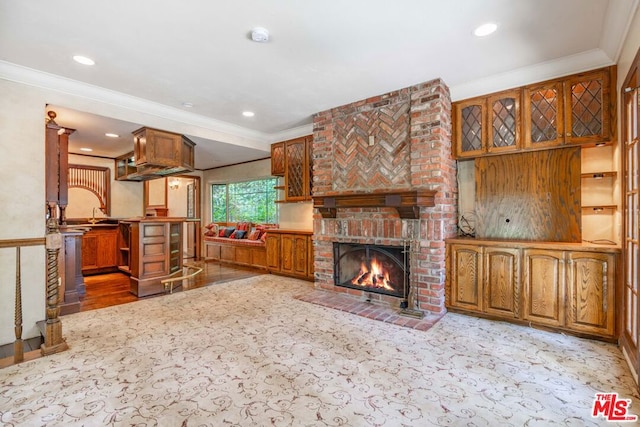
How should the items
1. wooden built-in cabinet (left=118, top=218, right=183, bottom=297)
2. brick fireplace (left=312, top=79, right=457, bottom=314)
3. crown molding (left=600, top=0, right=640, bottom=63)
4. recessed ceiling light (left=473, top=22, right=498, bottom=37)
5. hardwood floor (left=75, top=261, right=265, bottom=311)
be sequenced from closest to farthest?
crown molding (left=600, top=0, right=640, bottom=63) → recessed ceiling light (left=473, top=22, right=498, bottom=37) → brick fireplace (left=312, top=79, right=457, bottom=314) → hardwood floor (left=75, top=261, right=265, bottom=311) → wooden built-in cabinet (left=118, top=218, right=183, bottom=297)

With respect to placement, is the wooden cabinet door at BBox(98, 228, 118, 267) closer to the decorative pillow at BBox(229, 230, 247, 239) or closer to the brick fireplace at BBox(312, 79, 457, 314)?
the decorative pillow at BBox(229, 230, 247, 239)

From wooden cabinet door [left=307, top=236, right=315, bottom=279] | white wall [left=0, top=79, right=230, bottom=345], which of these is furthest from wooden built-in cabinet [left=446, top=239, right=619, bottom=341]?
white wall [left=0, top=79, right=230, bottom=345]

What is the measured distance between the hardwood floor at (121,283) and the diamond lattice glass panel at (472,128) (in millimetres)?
4406

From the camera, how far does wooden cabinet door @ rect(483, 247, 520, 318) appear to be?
10.5 ft

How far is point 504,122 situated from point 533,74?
21.4 inches

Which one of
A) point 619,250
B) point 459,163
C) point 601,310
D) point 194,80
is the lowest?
point 601,310

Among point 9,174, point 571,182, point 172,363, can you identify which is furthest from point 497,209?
point 9,174

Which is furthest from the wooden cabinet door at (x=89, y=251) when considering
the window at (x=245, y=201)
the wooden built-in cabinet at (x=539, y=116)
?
the wooden built-in cabinet at (x=539, y=116)

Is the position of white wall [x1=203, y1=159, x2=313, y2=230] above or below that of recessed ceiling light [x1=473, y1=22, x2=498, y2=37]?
below

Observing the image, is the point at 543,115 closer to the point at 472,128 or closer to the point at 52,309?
the point at 472,128

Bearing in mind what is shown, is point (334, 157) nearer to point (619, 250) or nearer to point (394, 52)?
point (394, 52)

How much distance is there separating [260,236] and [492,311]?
16.1ft

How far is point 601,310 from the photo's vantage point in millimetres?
2777

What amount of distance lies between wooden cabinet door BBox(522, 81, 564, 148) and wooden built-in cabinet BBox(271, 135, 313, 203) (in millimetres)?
3171
